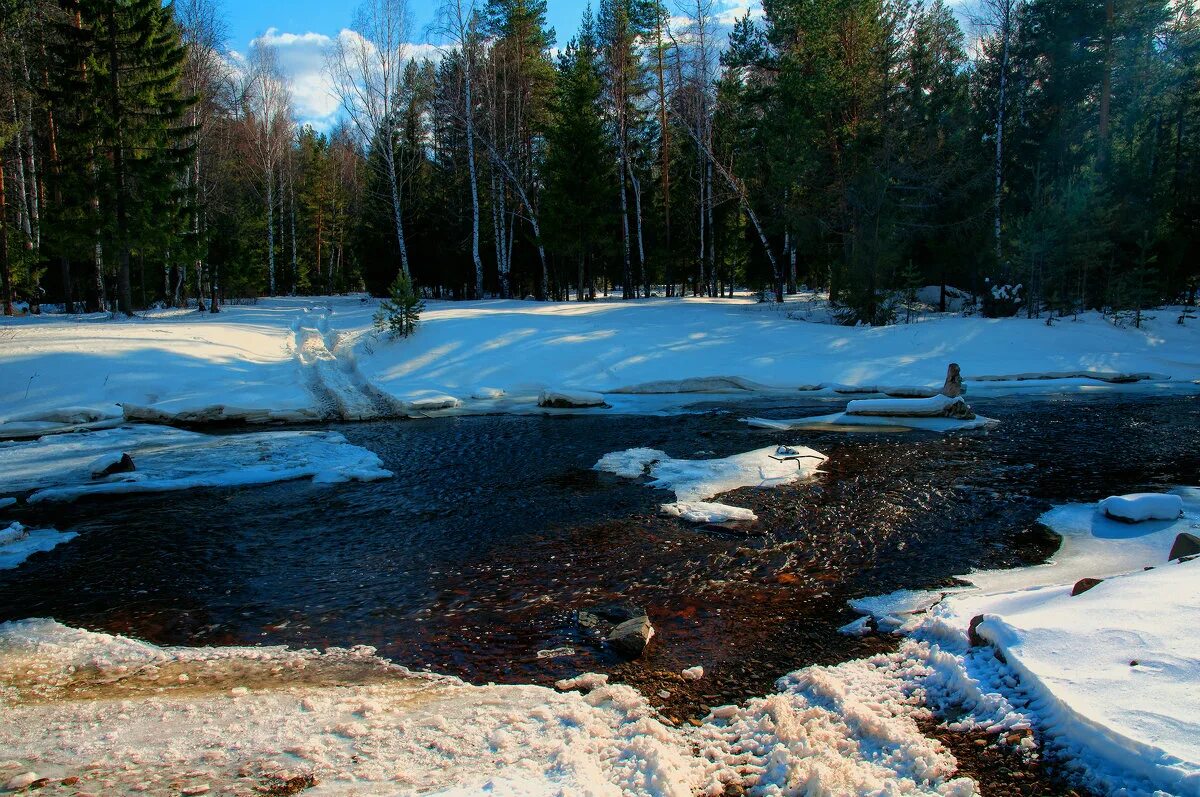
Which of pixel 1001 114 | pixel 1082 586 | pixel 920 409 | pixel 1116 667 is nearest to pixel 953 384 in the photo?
pixel 920 409

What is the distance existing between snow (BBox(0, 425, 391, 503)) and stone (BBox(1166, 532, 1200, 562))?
8583 millimetres

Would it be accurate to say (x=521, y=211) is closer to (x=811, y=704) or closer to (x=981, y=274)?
(x=981, y=274)

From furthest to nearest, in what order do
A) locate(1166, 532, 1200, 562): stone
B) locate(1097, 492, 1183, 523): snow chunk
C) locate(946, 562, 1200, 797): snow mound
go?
locate(1097, 492, 1183, 523): snow chunk
locate(1166, 532, 1200, 562): stone
locate(946, 562, 1200, 797): snow mound

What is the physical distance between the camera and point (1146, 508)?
720cm

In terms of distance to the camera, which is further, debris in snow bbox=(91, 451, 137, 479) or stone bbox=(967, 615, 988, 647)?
debris in snow bbox=(91, 451, 137, 479)

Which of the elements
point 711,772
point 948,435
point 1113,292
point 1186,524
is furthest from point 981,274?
point 711,772

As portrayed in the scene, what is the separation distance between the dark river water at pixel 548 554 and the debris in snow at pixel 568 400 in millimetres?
3895

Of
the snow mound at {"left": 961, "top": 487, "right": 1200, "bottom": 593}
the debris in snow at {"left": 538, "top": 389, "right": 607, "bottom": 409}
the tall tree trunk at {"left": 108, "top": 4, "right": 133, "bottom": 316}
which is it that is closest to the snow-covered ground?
the debris in snow at {"left": 538, "top": 389, "right": 607, "bottom": 409}

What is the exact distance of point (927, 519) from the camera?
7586 mm

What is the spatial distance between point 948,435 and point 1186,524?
15.7ft

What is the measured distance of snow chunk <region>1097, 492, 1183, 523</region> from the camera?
7180 millimetres

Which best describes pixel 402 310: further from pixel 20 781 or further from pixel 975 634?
pixel 975 634

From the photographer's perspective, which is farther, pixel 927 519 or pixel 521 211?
pixel 521 211

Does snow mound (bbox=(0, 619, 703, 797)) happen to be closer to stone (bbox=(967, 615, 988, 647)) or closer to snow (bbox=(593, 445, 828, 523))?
stone (bbox=(967, 615, 988, 647))
